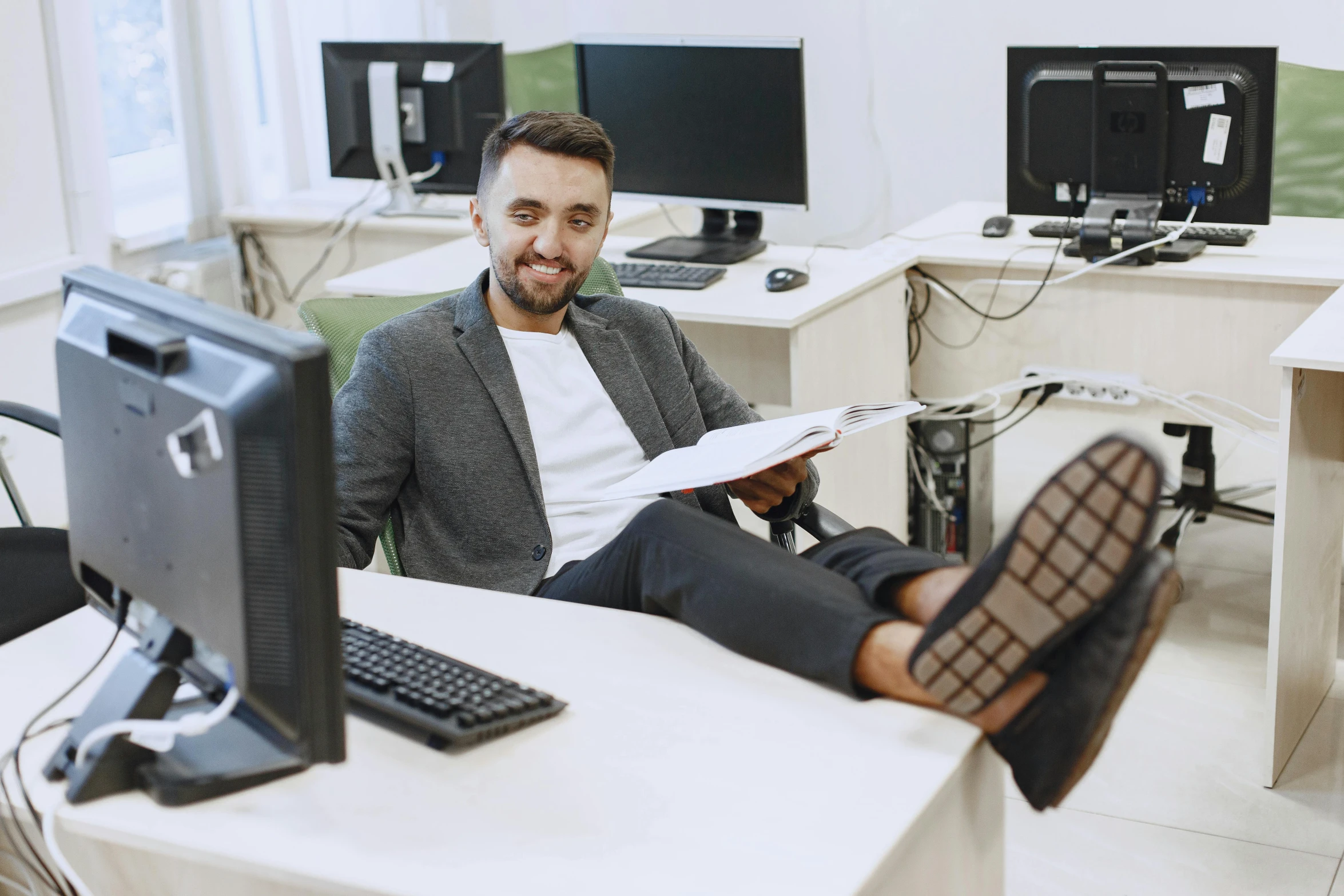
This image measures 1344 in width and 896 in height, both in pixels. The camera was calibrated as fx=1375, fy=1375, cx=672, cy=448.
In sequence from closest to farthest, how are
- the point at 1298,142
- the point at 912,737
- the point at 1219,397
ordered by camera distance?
1. the point at 912,737
2. the point at 1219,397
3. the point at 1298,142

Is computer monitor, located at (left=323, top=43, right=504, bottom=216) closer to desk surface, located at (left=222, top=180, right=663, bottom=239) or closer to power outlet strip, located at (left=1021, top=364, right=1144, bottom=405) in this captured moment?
desk surface, located at (left=222, top=180, right=663, bottom=239)

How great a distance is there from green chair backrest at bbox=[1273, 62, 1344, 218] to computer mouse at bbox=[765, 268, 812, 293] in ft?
5.70

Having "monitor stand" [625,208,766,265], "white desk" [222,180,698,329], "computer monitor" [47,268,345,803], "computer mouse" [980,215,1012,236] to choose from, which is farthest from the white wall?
"computer monitor" [47,268,345,803]

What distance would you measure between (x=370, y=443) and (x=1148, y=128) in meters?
1.83

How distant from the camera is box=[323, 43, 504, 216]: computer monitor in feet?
12.0

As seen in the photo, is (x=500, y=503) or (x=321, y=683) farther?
(x=500, y=503)

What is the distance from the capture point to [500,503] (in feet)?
6.03

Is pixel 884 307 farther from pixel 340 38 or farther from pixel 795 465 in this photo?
pixel 340 38

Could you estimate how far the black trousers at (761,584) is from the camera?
127 cm

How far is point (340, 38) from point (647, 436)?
308cm

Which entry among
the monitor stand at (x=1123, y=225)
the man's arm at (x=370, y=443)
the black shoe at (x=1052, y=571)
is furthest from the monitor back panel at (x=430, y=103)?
the black shoe at (x=1052, y=571)

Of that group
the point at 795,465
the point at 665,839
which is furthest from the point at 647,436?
the point at 665,839

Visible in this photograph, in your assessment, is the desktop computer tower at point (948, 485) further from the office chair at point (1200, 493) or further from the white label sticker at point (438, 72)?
the white label sticker at point (438, 72)

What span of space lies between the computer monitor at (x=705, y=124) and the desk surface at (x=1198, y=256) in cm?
31
